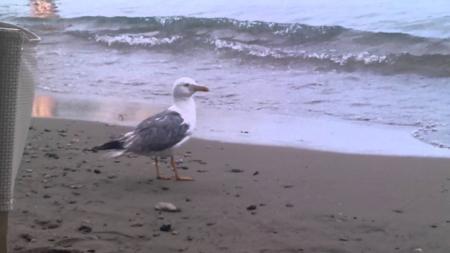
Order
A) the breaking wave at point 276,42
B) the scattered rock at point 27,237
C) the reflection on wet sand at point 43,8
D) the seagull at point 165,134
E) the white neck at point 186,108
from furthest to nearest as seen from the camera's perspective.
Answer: the reflection on wet sand at point 43,8 → the breaking wave at point 276,42 → the white neck at point 186,108 → the seagull at point 165,134 → the scattered rock at point 27,237

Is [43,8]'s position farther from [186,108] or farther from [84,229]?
[84,229]

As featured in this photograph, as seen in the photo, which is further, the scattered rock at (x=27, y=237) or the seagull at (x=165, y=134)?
the seagull at (x=165, y=134)

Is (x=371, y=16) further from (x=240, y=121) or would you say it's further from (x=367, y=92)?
(x=240, y=121)

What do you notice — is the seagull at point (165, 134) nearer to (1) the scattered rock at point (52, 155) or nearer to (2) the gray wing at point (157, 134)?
(2) the gray wing at point (157, 134)

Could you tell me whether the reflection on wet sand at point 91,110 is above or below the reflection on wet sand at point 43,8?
below

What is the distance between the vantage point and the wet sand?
3.54 meters

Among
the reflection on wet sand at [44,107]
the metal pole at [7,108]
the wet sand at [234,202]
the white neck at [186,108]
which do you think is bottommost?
the reflection on wet sand at [44,107]

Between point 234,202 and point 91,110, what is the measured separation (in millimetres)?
4169

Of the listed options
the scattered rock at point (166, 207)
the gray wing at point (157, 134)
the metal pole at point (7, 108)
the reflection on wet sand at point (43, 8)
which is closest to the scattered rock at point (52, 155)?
the gray wing at point (157, 134)

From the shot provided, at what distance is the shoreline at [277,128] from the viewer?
6184 mm

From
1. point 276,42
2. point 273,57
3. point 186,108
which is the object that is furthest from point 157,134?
point 276,42

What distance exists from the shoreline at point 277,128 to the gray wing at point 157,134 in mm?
1303

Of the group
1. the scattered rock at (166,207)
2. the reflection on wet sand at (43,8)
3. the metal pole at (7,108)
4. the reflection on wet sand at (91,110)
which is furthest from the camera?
the reflection on wet sand at (43,8)

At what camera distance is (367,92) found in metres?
9.06
